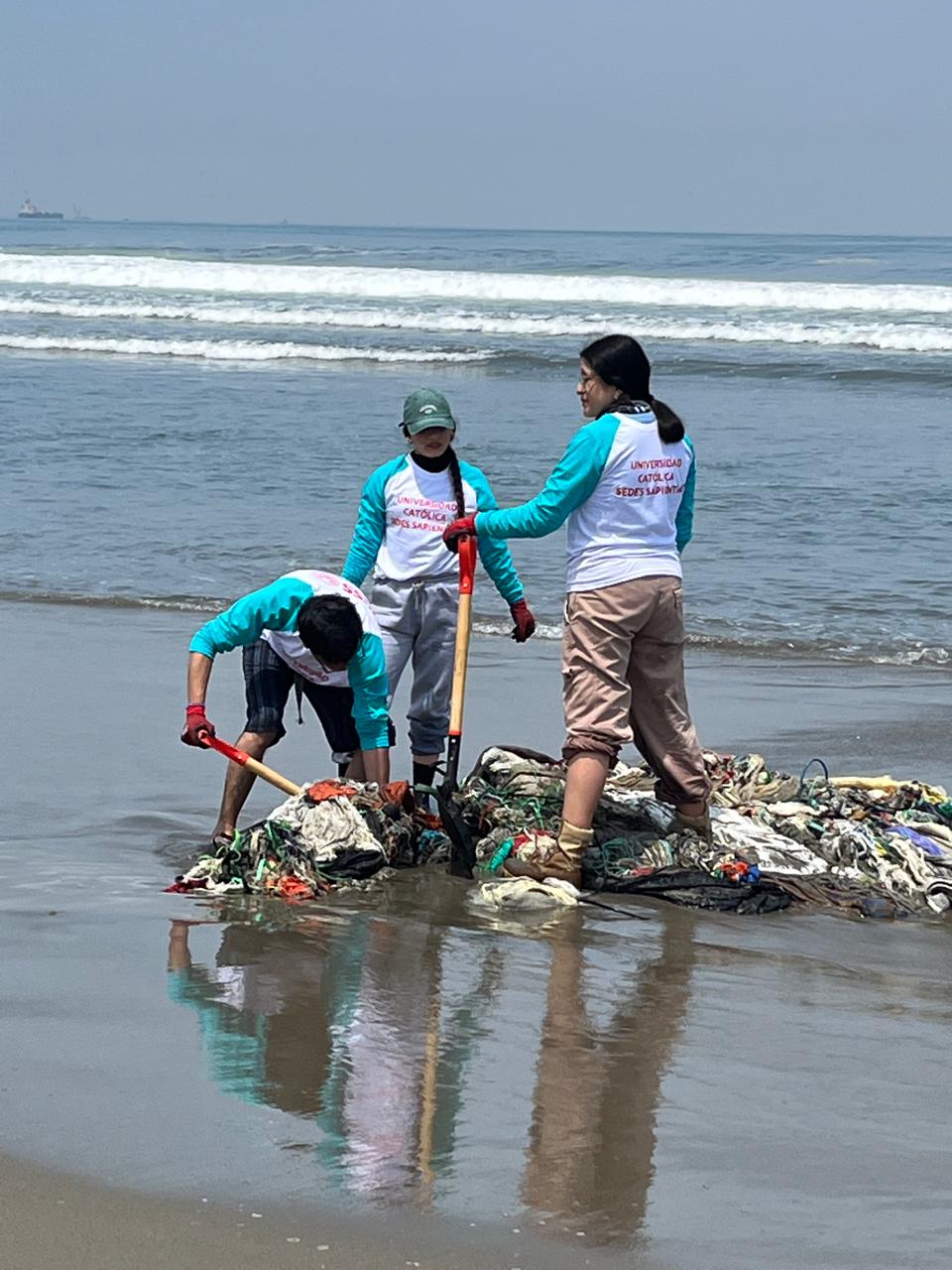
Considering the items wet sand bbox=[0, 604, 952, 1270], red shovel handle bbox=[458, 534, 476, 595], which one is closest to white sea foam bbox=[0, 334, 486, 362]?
wet sand bbox=[0, 604, 952, 1270]

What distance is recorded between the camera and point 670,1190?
3.17 metres

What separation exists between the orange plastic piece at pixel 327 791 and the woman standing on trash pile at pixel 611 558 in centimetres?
58

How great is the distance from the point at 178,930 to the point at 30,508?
8.34 meters

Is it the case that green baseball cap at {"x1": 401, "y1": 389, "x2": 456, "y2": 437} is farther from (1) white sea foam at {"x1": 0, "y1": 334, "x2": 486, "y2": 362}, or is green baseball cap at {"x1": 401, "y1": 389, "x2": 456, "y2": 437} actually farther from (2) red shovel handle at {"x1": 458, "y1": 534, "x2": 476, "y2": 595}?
(1) white sea foam at {"x1": 0, "y1": 334, "x2": 486, "y2": 362}

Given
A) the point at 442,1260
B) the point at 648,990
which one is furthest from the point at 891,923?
the point at 442,1260

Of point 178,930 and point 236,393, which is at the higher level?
point 236,393

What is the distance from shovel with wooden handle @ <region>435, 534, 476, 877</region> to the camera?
5555 mm

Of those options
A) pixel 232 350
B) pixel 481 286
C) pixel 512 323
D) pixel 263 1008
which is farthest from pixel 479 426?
pixel 481 286

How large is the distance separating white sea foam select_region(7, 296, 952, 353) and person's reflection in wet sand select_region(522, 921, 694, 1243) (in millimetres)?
22487

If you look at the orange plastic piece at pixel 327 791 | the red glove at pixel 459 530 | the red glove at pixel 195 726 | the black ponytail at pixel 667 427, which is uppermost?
the black ponytail at pixel 667 427

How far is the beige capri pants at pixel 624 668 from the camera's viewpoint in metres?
5.26

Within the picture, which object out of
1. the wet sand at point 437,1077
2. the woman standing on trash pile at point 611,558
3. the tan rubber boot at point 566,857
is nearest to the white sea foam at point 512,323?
the woman standing on trash pile at point 611,558

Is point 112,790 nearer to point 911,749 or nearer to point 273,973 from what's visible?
point 273,973

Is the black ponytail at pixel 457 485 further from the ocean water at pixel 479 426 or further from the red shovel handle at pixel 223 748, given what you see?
the ocean water at pixel 479 426
